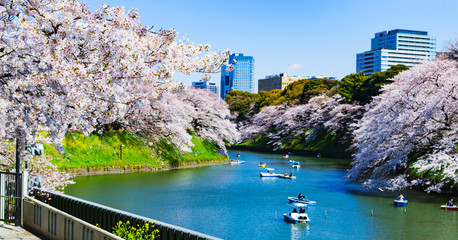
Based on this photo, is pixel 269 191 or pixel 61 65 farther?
pixel 269 191

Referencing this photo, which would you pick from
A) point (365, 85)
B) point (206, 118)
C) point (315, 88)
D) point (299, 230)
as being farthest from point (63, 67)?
point (315, 88)

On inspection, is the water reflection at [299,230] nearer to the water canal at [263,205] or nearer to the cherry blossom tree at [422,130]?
the water canal at [263,205]

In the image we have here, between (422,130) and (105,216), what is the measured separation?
2548cm

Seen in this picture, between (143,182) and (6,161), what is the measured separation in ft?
71.7

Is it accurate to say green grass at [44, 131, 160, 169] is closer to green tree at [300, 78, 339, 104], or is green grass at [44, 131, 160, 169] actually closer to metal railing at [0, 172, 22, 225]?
metal railing at [0, 172, 22, 225]

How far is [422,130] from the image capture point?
3133 cm

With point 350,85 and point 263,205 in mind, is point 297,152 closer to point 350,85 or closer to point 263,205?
point 350,85

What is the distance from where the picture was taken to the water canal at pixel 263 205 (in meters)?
23.3

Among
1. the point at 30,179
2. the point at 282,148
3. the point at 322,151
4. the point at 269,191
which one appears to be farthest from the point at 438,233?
the point at 282,148

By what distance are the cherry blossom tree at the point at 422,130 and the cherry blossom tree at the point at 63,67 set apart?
984 inches

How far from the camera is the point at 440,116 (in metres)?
32.0

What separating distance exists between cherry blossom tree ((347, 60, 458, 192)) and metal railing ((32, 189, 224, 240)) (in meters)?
23.2

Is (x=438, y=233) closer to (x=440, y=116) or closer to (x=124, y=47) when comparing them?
(x=440, y=116)

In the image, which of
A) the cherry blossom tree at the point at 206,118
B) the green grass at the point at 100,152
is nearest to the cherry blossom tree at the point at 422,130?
the green grass at the point at 100,152
